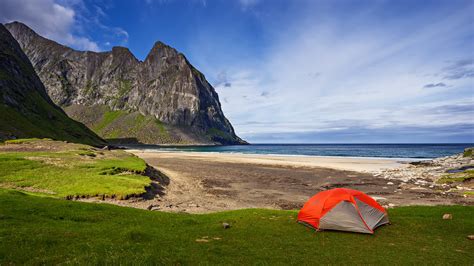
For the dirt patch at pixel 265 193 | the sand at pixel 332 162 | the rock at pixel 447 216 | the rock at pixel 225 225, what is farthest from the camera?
the sand at pixel 332 162

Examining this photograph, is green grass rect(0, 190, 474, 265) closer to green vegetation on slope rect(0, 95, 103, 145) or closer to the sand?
the sand

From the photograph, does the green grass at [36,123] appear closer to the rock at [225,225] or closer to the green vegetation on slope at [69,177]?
the green vegetation on slope at [69,177]

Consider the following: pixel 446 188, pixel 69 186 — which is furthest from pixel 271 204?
pixel 446 188

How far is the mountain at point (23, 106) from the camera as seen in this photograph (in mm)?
99894

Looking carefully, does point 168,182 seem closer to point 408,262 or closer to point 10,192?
point 10,192

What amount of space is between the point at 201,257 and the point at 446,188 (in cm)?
4607

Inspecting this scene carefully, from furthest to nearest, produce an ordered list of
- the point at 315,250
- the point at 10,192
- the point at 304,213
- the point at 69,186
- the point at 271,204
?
the point at 271,204 → the point at 69,186 → the point at 10,192 → the point at 304,213 → the point at 315,250

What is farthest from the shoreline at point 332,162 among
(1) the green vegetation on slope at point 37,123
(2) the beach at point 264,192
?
(1) the green vegetation on slope at point 37,123

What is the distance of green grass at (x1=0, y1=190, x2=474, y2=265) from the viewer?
462 inches

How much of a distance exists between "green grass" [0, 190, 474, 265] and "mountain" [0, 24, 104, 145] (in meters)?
83.8

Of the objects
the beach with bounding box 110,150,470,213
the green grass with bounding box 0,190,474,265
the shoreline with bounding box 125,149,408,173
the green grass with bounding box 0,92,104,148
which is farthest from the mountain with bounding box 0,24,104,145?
the green grass with bounding box 0,190,474,265

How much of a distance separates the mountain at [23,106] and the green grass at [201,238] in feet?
275

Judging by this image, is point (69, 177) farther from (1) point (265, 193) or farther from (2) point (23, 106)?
(2) point (23, 106)

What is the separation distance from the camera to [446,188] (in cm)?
4200
